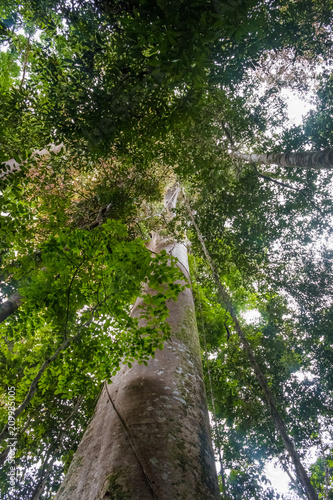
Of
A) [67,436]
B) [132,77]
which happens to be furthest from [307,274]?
[67,436]

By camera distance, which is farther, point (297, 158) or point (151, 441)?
point (297, 158)

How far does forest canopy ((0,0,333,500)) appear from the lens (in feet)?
8.39

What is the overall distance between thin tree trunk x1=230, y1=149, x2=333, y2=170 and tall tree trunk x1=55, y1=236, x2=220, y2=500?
314 cm

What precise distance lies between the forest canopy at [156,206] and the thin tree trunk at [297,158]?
4cm

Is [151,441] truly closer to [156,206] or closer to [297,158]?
[297,158]

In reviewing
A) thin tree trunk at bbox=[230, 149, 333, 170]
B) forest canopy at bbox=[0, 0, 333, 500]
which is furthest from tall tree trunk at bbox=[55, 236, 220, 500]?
thin tree trunk at bbox=[230, 149, 333, 170]

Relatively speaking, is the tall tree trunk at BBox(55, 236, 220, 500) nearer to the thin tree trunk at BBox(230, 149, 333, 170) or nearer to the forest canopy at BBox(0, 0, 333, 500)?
the forest canopy at BBox(0, 0, 333, 500)

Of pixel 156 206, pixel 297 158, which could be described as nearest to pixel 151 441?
pixel 297 158

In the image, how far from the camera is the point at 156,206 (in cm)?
798

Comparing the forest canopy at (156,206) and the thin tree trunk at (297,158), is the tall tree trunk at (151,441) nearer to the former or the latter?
the forest canopy at (156,206)

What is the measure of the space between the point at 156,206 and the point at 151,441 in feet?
22.0

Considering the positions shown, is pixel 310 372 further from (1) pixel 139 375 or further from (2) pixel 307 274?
(1) pixel 139 375

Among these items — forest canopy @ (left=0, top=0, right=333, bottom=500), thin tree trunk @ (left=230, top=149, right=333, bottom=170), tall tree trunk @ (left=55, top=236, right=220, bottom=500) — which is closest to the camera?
tall tree trunk @ (left=55, top=236, right=220, bottom=500)

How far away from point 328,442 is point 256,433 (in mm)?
1662
